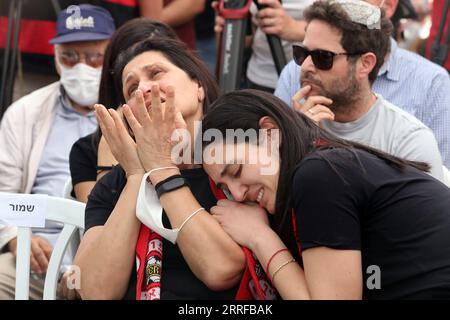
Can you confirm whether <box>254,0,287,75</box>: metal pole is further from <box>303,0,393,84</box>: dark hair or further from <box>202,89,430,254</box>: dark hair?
<box>202,89,430,254</box>: dark hair

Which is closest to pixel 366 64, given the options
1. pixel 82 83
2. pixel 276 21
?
pixel 276 21

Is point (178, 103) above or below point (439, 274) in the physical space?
above

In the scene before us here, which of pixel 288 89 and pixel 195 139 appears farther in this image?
pixel 288 89

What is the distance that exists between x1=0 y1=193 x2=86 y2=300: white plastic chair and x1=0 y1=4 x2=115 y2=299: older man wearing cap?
733 mm

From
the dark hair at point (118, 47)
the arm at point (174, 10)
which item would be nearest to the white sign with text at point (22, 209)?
the dark hair at point (118, 47)

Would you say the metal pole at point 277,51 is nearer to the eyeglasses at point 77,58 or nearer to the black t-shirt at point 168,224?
the eyeglasses at point 77,58

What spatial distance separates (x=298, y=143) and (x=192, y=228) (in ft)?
1.33

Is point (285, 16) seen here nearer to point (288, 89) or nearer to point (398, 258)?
point (288, 89)

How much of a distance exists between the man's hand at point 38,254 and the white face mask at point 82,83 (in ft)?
2.64

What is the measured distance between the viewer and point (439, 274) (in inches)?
92.4

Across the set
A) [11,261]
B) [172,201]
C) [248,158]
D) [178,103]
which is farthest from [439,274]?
[11,261]

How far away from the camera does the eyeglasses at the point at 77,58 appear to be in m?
4.28

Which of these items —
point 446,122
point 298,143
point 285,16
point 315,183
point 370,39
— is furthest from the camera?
point 285,16

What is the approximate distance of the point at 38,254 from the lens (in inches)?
144
